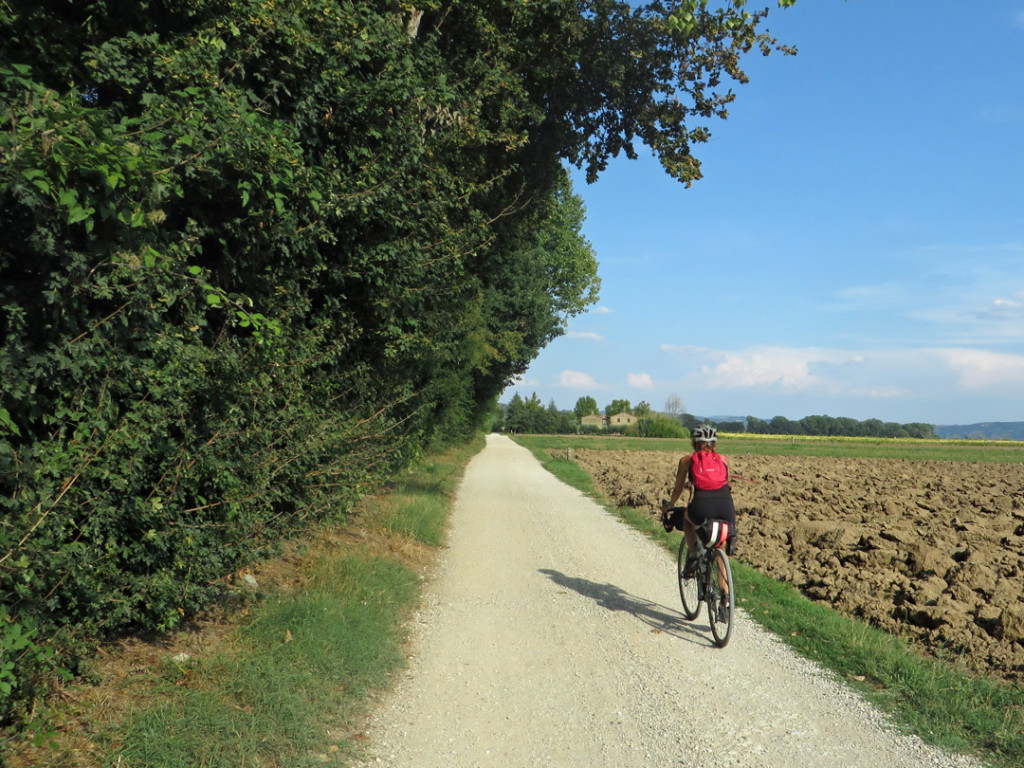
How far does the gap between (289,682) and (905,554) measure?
28.6 ft

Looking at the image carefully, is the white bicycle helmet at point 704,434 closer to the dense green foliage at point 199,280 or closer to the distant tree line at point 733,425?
the dense green foliage at point 199,280

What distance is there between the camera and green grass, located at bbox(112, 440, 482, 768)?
373cm

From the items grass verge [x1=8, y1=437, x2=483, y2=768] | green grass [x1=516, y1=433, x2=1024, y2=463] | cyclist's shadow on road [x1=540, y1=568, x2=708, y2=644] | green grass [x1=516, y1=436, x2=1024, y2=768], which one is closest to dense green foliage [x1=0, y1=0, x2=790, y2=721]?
grass verge [x1=8, y1=437, x2=483, y2=768]

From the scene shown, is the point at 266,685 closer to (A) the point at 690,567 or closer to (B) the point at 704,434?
(A) the point at 690,567

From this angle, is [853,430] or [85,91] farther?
[853,430]

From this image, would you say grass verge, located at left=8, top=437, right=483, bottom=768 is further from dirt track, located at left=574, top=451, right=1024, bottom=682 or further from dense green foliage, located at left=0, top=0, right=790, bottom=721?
dirt track, located at left=574, top=451, right=1024, bottom=682

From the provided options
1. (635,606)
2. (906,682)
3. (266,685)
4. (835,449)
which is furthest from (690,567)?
(835,449)

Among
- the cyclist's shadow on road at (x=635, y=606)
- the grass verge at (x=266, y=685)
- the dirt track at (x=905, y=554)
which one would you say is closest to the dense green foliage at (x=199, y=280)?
the grass verge at (x=266, y=685)

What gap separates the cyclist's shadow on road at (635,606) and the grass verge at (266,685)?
2.06 metres

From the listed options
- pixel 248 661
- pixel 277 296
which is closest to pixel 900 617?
pixel 248 661

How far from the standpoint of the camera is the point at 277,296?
5.76 meters

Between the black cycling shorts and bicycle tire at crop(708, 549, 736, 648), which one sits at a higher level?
the black cycling shorts

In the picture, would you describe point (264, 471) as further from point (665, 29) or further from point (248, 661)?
point (665, 29)

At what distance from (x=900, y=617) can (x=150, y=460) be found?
730cm
